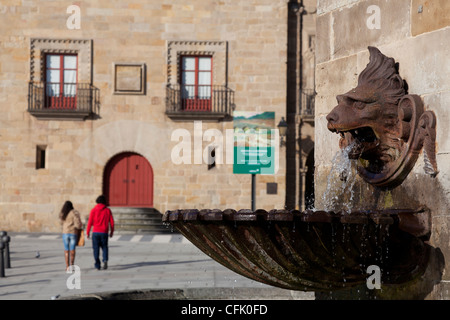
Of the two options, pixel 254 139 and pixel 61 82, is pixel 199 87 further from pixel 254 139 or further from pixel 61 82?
pixel 61 82

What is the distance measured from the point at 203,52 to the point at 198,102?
170 cm

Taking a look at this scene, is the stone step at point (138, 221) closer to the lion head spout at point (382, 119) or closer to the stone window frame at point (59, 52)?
the stone window frame at point (59, 52)

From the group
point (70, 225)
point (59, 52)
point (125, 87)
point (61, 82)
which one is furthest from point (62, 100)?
point (70, 225)

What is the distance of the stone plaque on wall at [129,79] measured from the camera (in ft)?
84.9

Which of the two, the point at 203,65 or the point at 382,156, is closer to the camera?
the point at 382,156

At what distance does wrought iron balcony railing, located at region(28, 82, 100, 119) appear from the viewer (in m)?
25.6

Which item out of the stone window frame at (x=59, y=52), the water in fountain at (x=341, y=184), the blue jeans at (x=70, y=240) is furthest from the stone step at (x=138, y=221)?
the water in fountain at (x=341, y=184)

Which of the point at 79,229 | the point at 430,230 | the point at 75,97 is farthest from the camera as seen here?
the point at 75,97

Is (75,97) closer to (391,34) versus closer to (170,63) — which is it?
(170,63)

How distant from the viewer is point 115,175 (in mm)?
26391

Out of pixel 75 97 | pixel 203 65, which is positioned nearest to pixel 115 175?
pixel 75 97

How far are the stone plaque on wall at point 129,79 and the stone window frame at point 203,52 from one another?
0.94 meters

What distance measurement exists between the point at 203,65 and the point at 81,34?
426 cm

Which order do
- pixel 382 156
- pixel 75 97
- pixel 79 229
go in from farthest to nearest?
pixel 75 97 → pixel 79 229 → pixel 382 156
